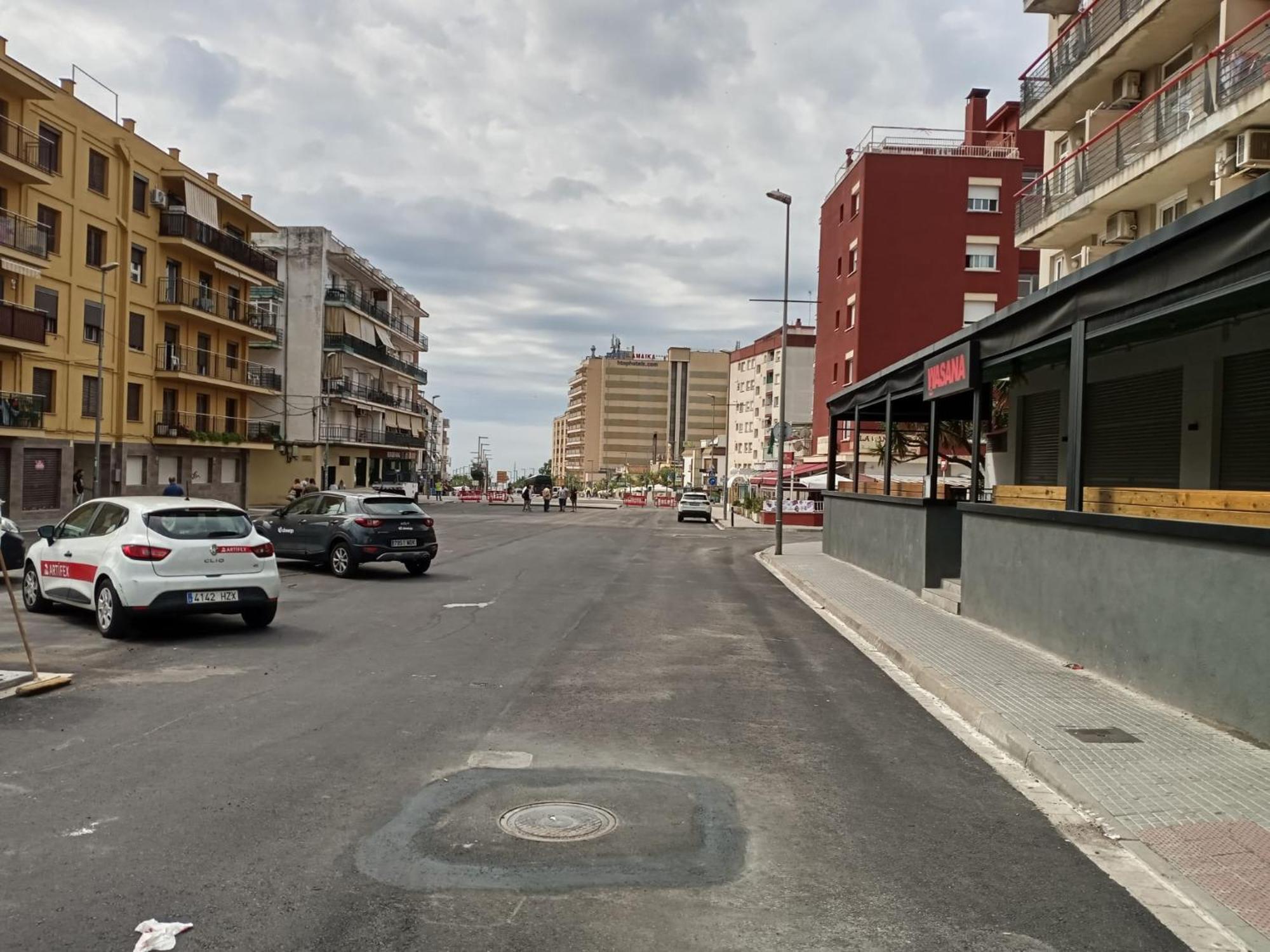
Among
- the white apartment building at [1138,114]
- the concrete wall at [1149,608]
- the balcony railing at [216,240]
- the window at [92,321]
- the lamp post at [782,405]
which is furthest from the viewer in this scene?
the balcony railing at [216,240]

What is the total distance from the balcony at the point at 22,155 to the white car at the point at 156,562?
84.4 ft

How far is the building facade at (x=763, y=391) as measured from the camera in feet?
311

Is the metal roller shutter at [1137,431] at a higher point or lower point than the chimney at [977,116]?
lower

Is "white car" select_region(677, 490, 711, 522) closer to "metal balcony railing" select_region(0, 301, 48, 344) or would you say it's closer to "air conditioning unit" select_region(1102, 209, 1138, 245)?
"metal balcony railing" select_region(0, 301, 48, 344)

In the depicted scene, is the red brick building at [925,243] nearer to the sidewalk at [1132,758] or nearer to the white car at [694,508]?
the white car at [694,508]

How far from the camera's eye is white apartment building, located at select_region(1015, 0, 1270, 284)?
1535cm

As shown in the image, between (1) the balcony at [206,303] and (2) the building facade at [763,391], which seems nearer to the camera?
(1) the balcony at [206,303]

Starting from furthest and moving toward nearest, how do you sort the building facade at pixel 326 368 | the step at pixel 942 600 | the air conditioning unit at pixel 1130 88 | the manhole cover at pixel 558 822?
the building facade at pixel 326 368 → the air conditioning unit at pixel 1130 88 → the step at pixel 942 600 → the manhole cover at pixel 558 822

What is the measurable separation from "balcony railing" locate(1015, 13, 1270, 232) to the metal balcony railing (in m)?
30.6

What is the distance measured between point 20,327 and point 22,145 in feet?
19.9

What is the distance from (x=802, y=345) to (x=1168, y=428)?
8323 cm

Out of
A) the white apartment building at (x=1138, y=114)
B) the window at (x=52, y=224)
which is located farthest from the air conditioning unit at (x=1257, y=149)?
the window at (x=52, y=224)

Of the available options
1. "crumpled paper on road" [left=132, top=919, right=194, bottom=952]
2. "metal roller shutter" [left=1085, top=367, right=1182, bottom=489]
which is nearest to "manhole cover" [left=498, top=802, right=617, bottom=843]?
"crumpled paper on road" [left=132, top=919, right=194, bottom=952]

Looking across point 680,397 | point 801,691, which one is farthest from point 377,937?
point 680,397
